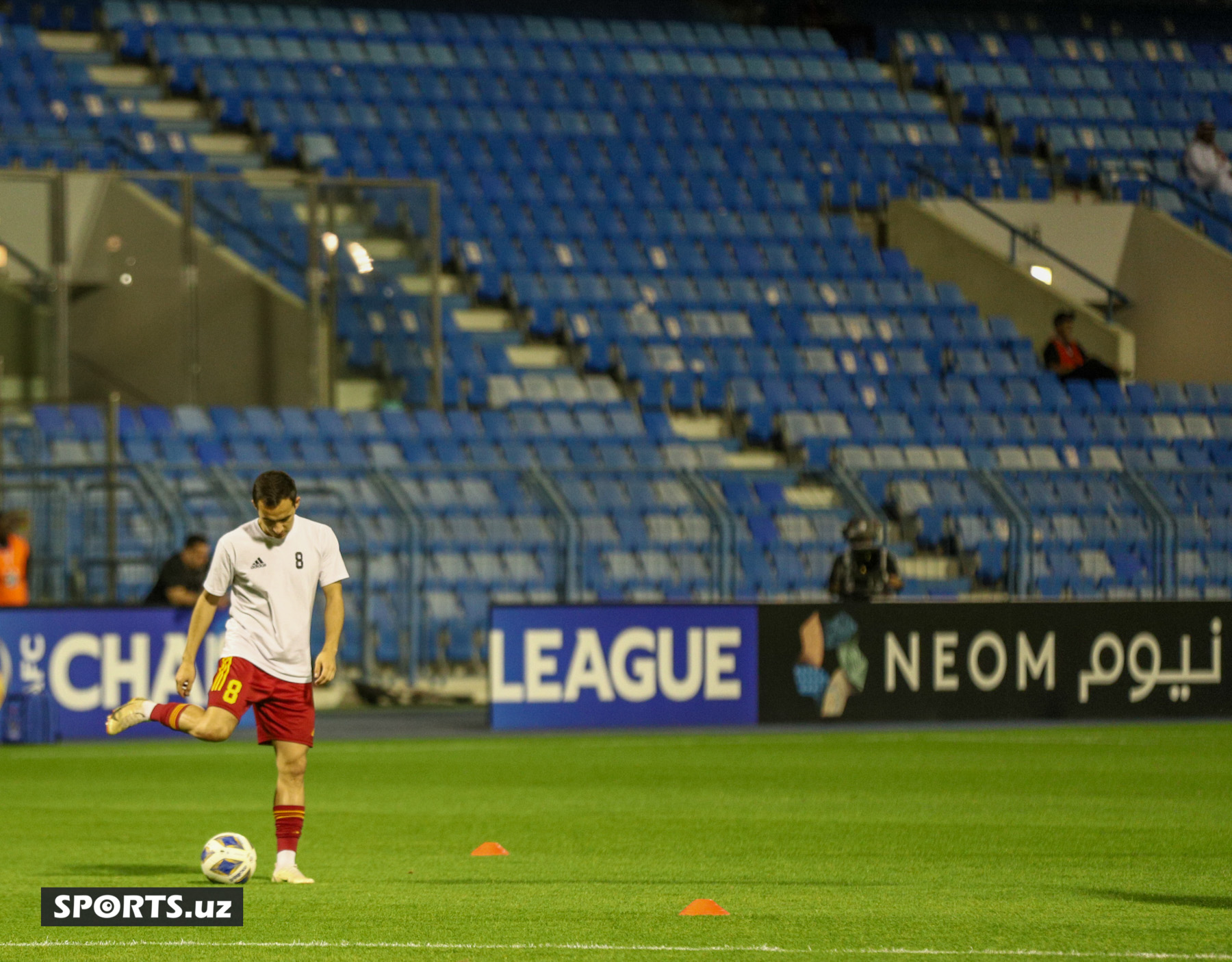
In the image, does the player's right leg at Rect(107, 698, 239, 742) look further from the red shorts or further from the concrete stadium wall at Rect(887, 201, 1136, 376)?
the concrete stadium wall at Rect(887, 201, 1136, 376)

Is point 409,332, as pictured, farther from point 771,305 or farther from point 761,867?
point 761,867

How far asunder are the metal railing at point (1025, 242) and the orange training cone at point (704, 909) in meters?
22.2

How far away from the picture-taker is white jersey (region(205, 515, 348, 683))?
945 cm

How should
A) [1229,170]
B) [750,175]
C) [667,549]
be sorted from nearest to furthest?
[667,549] → [750,175] → [1229,170]

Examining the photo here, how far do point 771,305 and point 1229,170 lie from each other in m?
8.91

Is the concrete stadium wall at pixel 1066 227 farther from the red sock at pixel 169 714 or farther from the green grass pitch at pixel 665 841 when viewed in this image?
the red sock at pixel 169 714

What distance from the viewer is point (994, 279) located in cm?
2967

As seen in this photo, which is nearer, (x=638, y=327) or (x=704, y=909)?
(x=704, y=909)

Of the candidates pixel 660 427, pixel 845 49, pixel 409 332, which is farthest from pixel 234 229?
pixel 845 49

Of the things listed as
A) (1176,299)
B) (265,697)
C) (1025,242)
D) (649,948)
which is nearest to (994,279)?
(1025,242)

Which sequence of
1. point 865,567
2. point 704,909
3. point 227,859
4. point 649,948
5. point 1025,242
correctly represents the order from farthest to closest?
point 1025,242 → point 865,567 → point 227,859 → point 704,909 → point 649,948

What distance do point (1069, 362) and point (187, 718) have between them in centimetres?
2015

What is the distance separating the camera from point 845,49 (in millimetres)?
34969

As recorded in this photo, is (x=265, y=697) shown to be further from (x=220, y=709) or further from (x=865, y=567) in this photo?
(x=865, y=567)
